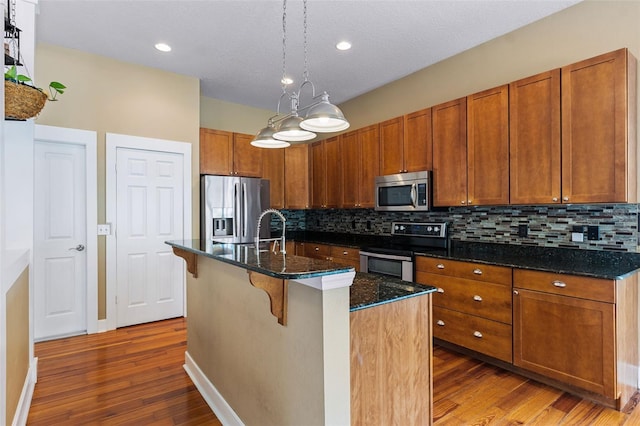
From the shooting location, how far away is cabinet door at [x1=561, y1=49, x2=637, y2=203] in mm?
2236

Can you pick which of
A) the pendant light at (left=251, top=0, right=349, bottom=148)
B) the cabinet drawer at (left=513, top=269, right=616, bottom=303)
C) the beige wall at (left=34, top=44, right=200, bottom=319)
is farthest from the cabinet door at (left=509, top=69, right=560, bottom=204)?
the beige wall at (left=34, top=44, right=200, bottom=319)

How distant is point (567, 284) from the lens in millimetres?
2223

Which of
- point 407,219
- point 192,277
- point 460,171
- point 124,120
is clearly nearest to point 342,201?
point 407,219

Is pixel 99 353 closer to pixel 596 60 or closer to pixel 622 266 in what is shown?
pixel 622 266

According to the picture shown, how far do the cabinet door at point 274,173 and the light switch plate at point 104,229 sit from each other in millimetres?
2138

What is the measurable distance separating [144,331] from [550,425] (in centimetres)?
368

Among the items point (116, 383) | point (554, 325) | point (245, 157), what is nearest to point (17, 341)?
point (116, 383)

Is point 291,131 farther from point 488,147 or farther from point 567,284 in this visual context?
point 567,284

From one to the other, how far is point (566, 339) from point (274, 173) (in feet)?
13.2

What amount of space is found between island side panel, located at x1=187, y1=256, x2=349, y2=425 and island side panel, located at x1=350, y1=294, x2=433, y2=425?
17 cm

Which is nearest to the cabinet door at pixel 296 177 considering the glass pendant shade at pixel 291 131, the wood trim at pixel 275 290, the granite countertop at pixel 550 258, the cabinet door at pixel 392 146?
the cabinet door at pixel 392 146

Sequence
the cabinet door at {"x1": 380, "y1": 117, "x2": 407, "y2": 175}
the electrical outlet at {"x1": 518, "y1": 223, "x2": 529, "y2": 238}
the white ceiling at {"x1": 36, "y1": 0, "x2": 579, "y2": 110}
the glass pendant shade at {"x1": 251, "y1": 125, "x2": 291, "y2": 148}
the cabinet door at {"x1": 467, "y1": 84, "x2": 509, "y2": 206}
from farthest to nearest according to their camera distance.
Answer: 1. the cabinet door at {"x1": 380, "y1": 117, "x2": 407, "y2": 175}
2. the electrical outlet at {"x1": 518, "y1": 223, "x2": 529, "y2": 238}
3. the cabinet door at {"x1": 467, "y1": 84, "x2": 509, "y2": 206}
4. the white ceiling at {"x1": 36, "y1": 0, "x2": 579, "y2": 110}
5. the glass pendant shade at {"x1": 251, "y1": 125, "x2": 291, "y2": 148}

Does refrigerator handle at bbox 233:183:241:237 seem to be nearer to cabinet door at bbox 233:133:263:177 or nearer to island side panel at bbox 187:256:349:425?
cabinet door at bbox 233:133:263:177

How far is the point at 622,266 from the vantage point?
2.26 m
